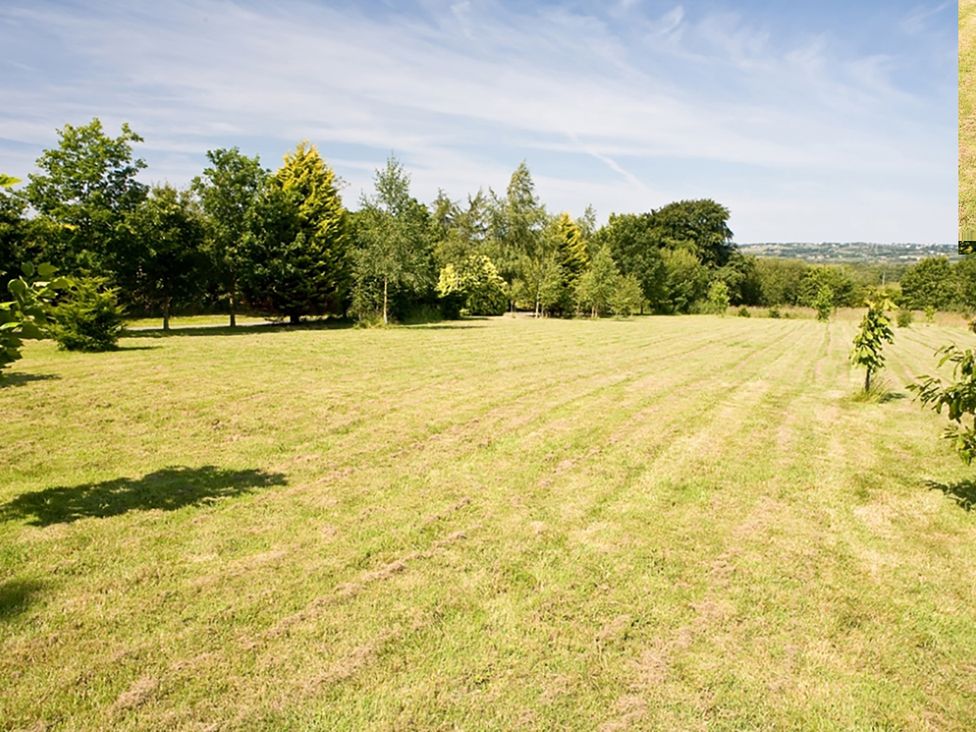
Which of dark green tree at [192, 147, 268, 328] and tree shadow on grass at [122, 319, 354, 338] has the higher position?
dark green tree at [192, 147, 268, 328]

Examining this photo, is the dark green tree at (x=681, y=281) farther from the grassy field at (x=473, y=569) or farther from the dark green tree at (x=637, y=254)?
the grassy field at (x=473, y=569)

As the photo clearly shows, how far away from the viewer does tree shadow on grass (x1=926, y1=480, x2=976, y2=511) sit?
6.72m

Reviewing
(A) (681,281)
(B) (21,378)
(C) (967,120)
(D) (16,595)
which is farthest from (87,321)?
(A) (681,281)

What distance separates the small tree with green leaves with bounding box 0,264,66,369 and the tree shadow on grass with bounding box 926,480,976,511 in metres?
10.1

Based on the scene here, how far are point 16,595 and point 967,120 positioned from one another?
13431 millimetres

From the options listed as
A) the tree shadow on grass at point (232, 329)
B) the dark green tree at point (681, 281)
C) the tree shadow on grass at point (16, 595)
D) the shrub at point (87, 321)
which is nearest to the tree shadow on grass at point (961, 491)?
the tree shadow on grass at point (16, 595)

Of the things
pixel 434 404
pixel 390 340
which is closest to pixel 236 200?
pixel 390 340

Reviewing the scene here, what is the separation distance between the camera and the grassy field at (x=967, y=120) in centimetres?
755

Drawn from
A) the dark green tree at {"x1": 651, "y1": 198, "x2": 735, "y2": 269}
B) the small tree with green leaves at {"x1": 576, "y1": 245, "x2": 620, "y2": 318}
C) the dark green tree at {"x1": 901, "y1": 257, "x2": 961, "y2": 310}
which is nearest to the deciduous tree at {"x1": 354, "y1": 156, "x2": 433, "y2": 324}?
the small tree with green leaves at {"x1": 576, "y1": 245, "x2": 620, "y2": 318}

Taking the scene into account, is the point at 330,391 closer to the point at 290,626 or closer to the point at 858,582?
the point at 290,626

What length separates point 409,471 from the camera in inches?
289

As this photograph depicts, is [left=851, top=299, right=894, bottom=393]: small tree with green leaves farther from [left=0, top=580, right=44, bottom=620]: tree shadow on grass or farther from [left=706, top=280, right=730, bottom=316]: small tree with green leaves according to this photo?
[left=706, top=280, right=730, bottom=316]: small tree with green leaves

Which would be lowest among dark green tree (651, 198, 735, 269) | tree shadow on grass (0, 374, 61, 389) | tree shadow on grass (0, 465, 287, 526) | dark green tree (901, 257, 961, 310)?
tree shadow on grass (0, 465, 287, 526)

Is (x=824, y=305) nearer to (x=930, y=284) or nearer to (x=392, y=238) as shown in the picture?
(x=930, y=284)
